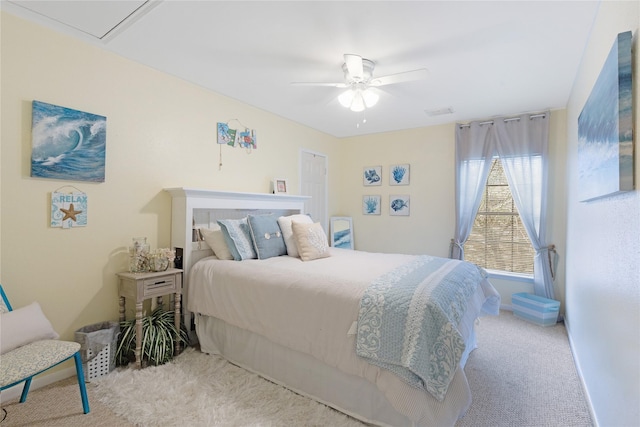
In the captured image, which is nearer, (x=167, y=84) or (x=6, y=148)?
(x=6, y=148)

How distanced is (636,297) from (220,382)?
7.67 ft

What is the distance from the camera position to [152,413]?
1.86 metres

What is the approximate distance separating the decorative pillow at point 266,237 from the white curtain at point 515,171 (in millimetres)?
2526

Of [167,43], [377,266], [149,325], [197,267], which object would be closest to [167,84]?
[167,43]

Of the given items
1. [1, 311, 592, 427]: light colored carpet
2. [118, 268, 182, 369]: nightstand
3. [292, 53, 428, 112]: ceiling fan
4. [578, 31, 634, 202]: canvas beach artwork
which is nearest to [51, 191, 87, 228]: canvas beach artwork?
[118, 268, 182, 369]: nightstand

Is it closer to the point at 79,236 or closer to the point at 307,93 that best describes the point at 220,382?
the point at 79,236

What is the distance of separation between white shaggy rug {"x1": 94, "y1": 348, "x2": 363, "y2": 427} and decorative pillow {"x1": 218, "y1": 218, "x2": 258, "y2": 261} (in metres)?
0.93

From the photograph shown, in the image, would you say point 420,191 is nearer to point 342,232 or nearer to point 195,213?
point 342,232

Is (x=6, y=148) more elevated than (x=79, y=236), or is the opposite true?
(x=6, y=148)

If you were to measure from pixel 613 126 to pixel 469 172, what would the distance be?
295 centimetres

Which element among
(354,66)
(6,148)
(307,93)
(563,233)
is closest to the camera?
(6,148)

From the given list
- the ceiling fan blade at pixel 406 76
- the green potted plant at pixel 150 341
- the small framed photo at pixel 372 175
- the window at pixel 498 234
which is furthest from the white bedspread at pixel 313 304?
the small framed photo at pixel 372 175

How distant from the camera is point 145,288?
239 centimetres

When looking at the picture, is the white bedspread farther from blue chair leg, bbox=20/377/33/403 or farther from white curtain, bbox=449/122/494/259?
white curtain, bbox=449/122/494/259
